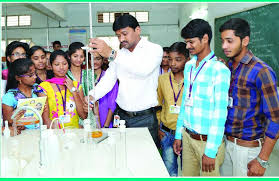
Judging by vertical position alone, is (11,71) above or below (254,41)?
below

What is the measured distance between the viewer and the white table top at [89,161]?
980mm

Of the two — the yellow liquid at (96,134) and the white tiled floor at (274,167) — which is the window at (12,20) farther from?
the yellow liquid at (96,134)

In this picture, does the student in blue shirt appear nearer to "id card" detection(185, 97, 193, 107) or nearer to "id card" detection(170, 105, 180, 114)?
"id card" detection(185, 97, 193, 107)

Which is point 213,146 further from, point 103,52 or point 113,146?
point 103,52

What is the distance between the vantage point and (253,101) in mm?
1269

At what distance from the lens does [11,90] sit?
174cm

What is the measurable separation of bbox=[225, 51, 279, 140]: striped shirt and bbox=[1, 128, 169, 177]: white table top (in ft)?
1.70

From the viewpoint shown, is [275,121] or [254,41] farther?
[254,41]

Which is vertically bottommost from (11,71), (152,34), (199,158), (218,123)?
(199,158)

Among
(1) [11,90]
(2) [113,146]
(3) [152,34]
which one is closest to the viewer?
(2) [113,146]

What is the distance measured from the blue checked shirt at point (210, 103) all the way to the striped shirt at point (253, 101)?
0.08 meters

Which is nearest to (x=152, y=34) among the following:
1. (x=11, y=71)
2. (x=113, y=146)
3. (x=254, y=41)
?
(x=254, y=41)

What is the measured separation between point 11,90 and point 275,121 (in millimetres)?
1759

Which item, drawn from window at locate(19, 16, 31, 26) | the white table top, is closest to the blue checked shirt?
the white table top
